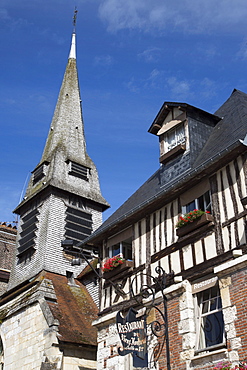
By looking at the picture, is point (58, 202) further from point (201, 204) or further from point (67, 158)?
point (201, 204)

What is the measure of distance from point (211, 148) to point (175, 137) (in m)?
1.28

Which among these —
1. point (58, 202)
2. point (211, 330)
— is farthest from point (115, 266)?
point (58, 202)

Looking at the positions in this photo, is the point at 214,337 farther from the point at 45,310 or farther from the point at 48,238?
the point at 48,238

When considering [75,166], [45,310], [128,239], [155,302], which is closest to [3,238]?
[75,166]

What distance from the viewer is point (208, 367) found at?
721cm

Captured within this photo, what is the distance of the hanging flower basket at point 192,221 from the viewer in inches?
321

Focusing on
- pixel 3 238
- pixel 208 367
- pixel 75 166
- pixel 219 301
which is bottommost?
pixel 208 367

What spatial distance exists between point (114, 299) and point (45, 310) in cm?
311

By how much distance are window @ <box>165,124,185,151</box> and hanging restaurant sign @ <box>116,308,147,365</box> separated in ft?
13.0

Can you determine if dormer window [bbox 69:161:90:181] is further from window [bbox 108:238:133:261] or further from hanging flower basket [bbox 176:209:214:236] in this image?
hanging flower basket [bbox 176:209:214:236]

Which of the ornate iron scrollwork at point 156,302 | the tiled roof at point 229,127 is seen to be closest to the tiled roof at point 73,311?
the ornate iron scrollwork at point 156,302

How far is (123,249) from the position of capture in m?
10.5

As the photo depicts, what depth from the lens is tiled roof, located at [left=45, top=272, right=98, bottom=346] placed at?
11.7 m

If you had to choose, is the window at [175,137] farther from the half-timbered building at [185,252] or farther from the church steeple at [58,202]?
the church steeple at [58,202]
